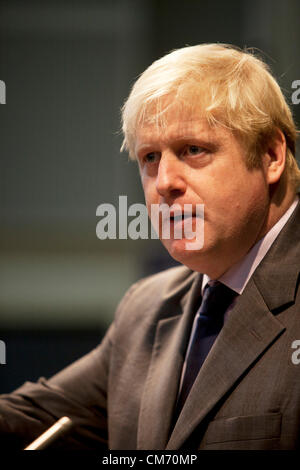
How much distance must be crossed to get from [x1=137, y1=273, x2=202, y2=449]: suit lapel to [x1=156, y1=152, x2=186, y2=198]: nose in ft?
0.92

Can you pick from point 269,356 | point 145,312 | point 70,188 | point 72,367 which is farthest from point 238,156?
point 70,188

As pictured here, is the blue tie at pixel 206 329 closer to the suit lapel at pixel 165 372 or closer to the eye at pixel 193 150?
the suit lapel at pixel 165 372

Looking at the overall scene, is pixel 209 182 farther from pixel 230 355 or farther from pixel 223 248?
pixel 230 355

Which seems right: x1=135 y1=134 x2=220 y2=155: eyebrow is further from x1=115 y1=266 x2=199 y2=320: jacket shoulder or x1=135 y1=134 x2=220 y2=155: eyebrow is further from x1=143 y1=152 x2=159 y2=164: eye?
x1=115 y1=266 x2=199 y2=320: jacket shoulder

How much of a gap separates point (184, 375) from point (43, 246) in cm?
251

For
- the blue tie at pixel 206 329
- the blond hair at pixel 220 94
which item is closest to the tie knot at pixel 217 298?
the blue tie at pixel 206 329

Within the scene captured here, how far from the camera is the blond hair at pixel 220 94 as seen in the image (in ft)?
3.83

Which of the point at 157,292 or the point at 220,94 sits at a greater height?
the point at 220,94

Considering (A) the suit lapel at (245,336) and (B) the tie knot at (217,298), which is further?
(B) the tie knot at (217,298)

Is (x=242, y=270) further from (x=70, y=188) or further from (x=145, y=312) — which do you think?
(x=70, y=188)

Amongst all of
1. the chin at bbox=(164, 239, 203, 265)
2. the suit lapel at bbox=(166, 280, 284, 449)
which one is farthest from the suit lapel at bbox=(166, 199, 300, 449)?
the chin at bbox=(164, 239, 203, 265)

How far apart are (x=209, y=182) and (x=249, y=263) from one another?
191 millimetres

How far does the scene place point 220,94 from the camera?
117cm

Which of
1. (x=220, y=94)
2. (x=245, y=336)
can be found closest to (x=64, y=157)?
(x=220, y=94)
